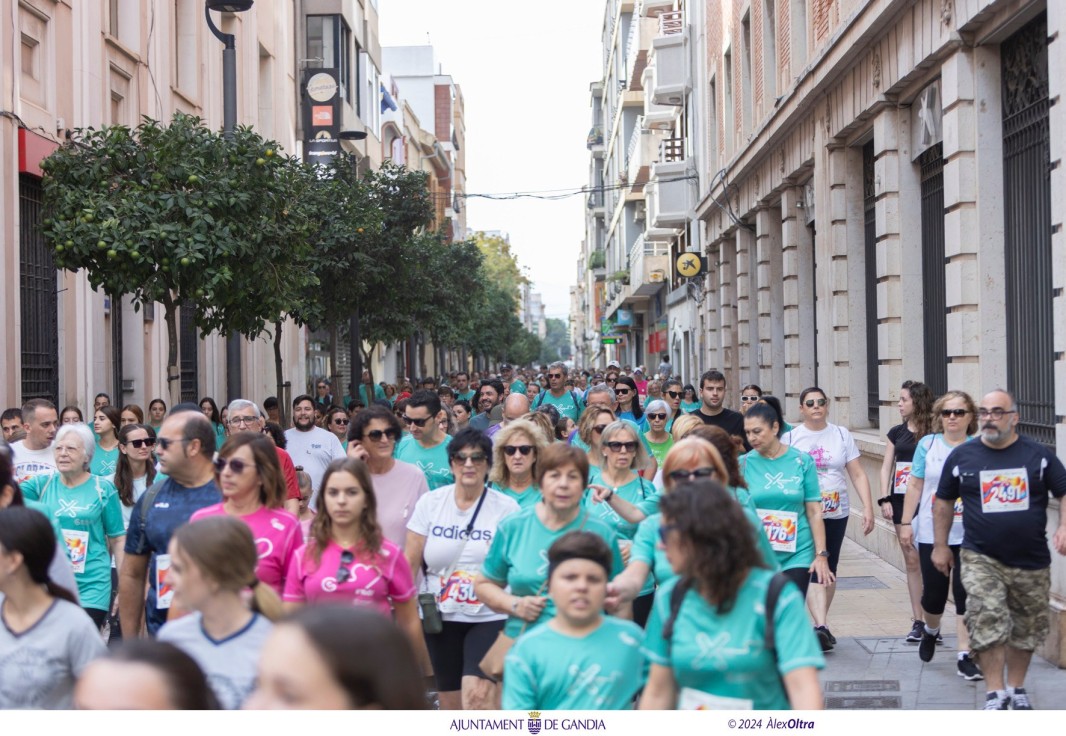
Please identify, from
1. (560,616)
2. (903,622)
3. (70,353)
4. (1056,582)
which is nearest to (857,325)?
(903,622)

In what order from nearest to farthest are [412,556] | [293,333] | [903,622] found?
1. [412,556]
2. [903,622]
3. [293,333]

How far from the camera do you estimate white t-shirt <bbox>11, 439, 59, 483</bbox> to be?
9305 millimetres

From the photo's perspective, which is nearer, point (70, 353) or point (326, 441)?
point (326, 441)

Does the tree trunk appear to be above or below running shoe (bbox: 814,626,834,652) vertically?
above

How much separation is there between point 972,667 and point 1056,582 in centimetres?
106

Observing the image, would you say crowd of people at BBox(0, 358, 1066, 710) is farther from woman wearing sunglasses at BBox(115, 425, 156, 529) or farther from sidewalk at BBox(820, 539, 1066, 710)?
sidewalk at BBox(820, 539, 1066, 710)

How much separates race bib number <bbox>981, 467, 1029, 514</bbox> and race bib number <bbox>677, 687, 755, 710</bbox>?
4179 mm

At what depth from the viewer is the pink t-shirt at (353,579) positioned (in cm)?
564

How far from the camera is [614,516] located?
7.14 m

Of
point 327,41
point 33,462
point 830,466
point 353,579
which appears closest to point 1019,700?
point 830,466

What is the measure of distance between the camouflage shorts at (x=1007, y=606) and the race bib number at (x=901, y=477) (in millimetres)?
2489

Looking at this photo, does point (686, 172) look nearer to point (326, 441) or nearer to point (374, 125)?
point (374, 125)

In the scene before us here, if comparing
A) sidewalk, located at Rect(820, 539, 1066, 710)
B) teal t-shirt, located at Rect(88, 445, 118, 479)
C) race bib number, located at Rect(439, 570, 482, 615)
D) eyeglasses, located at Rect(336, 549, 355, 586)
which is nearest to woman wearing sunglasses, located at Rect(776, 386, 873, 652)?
sidewalk, located at Rect(820, 539, 1066, 710)

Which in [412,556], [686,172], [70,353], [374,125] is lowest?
[412,556]
